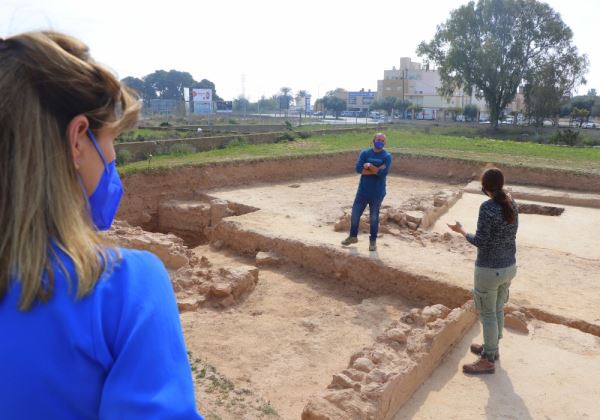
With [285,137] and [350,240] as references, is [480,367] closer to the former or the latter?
[350,240]

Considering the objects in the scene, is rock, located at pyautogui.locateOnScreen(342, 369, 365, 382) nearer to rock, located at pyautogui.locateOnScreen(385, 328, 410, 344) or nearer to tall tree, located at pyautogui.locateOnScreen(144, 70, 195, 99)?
rock, located at pyautogui.locateOnScreen(385, 328, 410, 344)

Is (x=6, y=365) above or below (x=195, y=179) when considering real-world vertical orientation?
above

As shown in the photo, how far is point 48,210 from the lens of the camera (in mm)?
1014

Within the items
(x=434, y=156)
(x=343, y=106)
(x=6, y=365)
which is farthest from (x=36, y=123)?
(x=343, y=106)

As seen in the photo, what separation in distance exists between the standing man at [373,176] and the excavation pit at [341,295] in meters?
0.62

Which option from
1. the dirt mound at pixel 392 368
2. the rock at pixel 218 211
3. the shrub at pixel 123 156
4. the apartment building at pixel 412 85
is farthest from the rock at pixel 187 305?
the apartment building at pixel 412 85

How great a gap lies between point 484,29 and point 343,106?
1619 inches

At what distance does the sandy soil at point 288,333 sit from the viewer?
5328 mm

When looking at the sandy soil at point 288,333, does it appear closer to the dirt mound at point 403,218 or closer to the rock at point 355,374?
the rock at point 355,374

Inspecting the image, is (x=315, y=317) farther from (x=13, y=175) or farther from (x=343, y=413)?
(x=13, y=175)

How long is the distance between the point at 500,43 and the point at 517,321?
36034 millimetres

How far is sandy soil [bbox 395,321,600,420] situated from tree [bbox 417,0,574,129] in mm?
35156

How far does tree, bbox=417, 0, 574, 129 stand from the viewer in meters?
36.6

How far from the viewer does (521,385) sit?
4531 mm
